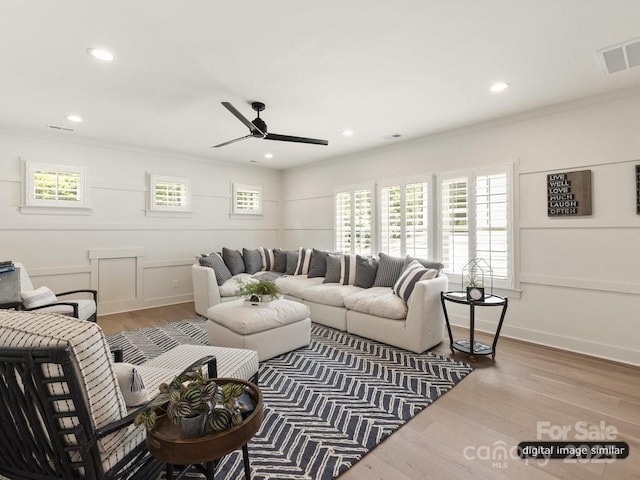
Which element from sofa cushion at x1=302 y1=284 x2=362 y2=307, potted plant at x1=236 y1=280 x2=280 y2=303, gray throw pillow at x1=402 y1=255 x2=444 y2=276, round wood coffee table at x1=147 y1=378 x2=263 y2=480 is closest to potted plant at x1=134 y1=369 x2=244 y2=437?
round wood coffee table at x1=147 y1=378 x2=263 y2=480

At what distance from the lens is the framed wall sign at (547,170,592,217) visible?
10.7 ft

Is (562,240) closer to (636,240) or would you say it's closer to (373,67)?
(636,240)

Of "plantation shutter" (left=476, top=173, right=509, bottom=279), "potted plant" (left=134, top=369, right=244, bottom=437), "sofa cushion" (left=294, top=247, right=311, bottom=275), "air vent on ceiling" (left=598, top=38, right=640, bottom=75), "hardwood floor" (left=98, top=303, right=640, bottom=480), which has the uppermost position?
"air vent on ceiling" (left=598, top=38, right=640, bottom=75)

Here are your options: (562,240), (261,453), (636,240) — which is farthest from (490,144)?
(261,453)

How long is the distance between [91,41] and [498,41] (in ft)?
9.55

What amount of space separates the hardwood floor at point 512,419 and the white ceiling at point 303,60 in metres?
2.65

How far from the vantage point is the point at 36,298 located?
10.3ft

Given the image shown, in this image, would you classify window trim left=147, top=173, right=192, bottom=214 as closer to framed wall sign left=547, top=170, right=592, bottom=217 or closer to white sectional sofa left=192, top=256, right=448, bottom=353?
white sectional sofa left=192, top=256, right=448, bottom=353

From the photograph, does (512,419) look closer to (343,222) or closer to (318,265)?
(318,265)

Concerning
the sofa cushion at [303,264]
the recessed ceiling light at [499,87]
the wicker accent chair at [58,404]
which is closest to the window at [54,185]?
the sofa cushion at [303,264]

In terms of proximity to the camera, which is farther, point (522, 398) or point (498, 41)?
point (522, 398)

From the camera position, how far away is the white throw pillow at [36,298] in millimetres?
3024

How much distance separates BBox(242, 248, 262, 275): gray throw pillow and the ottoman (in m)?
2.09

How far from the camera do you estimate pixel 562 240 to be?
345 cm
